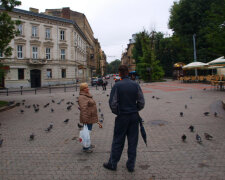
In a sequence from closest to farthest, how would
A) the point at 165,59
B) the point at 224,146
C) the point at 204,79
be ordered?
the point at 224,146 → the point at 204,79 → the point at 165,59

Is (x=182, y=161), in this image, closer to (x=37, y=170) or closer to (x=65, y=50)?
(x=37, y=170)

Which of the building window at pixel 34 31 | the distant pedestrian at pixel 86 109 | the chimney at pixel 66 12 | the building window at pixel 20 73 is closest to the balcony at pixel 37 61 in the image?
the building window at pixel 20 73

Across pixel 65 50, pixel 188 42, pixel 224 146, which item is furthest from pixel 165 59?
pixel 224 146

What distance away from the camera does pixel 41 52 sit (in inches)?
1430

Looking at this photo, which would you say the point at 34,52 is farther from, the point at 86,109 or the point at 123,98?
the point at 123,98

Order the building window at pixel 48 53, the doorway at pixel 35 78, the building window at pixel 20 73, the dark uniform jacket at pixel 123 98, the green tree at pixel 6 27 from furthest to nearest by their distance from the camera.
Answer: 1. the building window at pixel 48 53
2. the doorway at pixel 35 78
3. the building window at pixel 20 73
4. the green tree at pixel 6 27
5. the dark uniform jacket at pixel 123 98

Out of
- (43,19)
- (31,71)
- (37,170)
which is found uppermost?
(43,19)

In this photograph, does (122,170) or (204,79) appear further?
(204,79)

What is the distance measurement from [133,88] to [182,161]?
1911 mm

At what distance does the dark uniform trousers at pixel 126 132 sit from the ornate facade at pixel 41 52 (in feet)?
107

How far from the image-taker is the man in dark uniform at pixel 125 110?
11.1ft

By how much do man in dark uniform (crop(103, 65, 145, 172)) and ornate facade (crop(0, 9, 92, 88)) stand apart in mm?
32483

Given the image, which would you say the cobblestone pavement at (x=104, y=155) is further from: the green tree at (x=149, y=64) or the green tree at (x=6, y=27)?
the green tree at (x=149, y=64)

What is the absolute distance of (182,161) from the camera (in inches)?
155
